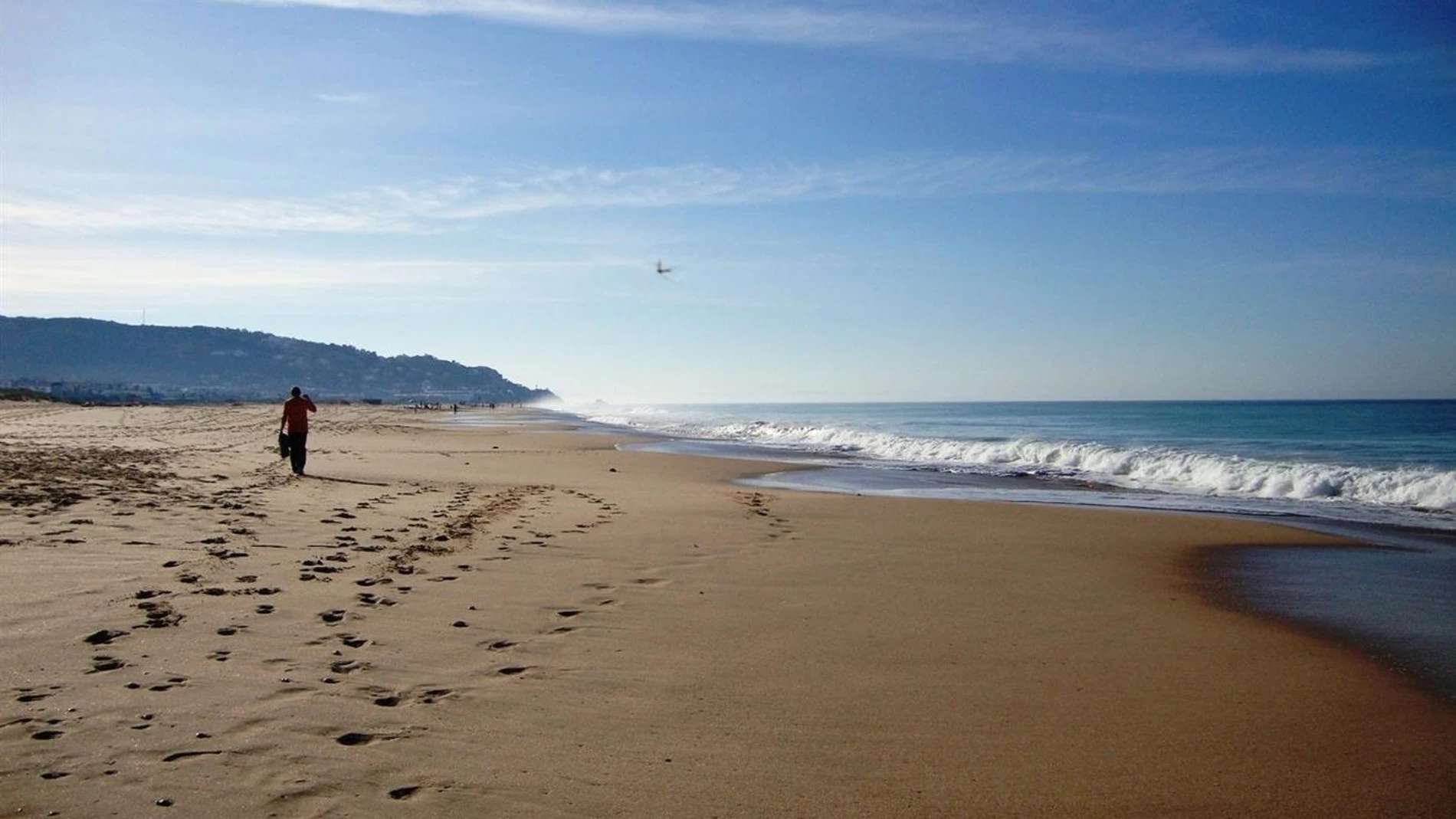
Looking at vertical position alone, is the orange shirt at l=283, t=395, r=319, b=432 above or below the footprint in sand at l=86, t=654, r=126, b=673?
above

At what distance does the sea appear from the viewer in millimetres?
7234

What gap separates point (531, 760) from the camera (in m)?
3.76

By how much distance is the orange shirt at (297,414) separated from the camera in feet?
52.3

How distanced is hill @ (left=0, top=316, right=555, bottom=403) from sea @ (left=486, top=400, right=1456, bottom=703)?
303 ft

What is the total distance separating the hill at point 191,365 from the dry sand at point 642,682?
103729 millimetres

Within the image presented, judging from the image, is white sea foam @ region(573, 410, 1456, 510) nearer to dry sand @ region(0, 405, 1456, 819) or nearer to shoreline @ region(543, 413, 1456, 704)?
shoreline @ region(543, 413, 1456, 704)

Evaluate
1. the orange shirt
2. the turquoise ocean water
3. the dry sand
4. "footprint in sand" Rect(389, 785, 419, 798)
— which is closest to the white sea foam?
the turquoise ocean water

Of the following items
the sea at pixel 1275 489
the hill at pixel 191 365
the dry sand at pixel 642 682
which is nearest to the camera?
the dry sand at pixel 642 682

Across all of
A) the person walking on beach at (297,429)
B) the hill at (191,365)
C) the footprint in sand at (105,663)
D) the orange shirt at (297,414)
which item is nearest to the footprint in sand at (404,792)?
the footprint in sand at (105,663)

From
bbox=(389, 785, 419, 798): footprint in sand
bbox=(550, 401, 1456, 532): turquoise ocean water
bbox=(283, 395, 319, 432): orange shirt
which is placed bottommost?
bbox=(389, 785, 419, 798): footprint in sand

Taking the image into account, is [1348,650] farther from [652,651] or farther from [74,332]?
[74,332]

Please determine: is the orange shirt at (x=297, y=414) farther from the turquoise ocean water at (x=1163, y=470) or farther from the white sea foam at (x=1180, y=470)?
the white sea foam at (x=1180, y=470)

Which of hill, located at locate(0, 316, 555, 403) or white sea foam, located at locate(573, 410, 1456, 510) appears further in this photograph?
hill, located at locate(0, 316, 555, 403)

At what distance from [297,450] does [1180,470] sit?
18866 mm
